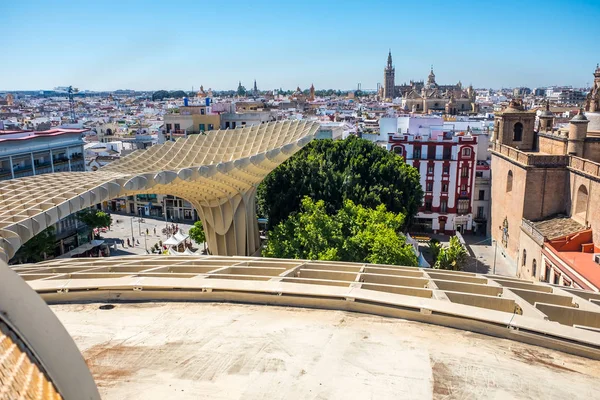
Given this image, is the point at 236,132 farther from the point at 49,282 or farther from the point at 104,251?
the point at 49,282

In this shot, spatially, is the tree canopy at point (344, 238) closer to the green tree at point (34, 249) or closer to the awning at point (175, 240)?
the awning at point (175, 240)

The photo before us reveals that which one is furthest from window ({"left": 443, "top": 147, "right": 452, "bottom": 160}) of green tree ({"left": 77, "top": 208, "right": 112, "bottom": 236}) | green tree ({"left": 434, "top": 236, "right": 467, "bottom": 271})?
green tree ({"left": 77, "top": 208, "right": 112, "bottom": 236})

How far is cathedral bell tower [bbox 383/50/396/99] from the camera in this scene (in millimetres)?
176625

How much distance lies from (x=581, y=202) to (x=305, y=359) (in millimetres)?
26455

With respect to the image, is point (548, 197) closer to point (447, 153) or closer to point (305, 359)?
point (447, 153)

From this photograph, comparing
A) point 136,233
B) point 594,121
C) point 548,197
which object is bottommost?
point 136,233

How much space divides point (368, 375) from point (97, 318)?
5643mm

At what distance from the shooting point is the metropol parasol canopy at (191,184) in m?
16.5

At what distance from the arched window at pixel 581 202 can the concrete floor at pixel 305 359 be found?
23.2m

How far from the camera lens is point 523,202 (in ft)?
101

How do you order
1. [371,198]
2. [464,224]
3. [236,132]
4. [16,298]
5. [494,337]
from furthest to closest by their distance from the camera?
[464,224] → [236,132] → [371,198] → [494,337] → [16,298]

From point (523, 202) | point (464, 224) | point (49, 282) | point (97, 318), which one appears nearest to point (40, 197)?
point (49, 282)

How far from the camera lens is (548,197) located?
30.5 metres

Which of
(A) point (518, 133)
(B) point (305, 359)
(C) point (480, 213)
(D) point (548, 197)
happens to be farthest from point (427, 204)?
(B) point (305, 359)
